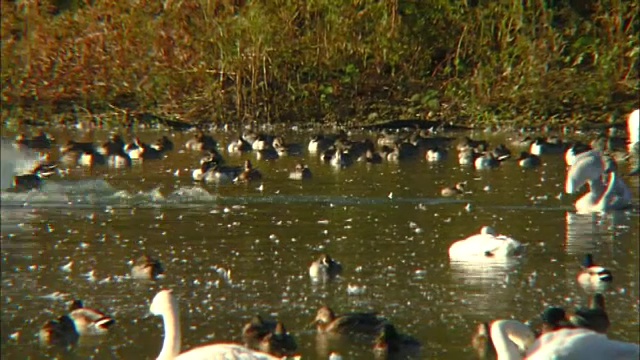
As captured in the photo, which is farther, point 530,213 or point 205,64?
point 205,64

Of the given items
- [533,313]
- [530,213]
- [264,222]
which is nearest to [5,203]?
[264,222]

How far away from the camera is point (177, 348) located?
5.93m

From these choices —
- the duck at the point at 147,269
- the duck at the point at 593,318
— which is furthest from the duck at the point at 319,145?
the duck at the point at 593,318

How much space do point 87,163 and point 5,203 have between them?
3132mm

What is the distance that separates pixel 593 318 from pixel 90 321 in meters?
2.58

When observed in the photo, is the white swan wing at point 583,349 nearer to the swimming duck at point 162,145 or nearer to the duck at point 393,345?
the duck at point 393,345

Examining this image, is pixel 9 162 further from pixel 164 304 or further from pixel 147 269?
pixel 164 304

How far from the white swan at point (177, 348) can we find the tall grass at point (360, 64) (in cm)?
1320

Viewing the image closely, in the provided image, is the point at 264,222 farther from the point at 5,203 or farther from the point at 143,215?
the point at 5,203

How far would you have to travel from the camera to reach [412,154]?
1511 cm

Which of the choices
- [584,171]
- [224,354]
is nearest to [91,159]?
[584,171]

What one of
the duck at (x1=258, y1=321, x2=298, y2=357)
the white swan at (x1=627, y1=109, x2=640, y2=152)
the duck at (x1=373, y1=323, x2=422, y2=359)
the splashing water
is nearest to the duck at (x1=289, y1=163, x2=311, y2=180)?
the splashing water

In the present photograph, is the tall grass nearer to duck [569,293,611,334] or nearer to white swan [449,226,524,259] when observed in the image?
white swan [449,226,524,259]

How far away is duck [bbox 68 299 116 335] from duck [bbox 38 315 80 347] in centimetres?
5
